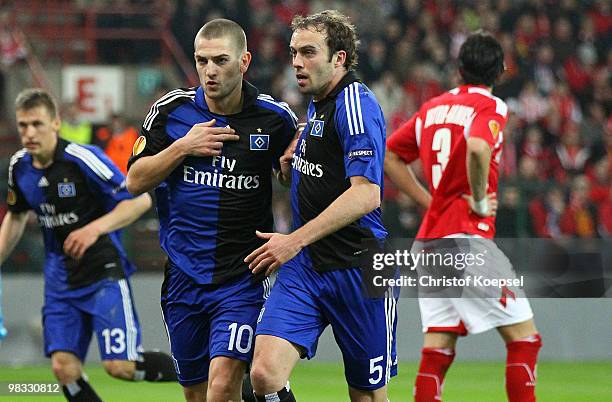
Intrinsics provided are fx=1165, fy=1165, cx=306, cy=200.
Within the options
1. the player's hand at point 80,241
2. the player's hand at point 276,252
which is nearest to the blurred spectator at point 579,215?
the player's hand at point 80,241

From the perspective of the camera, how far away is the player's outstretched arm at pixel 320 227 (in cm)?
573

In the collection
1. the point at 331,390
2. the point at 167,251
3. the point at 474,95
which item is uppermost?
the point at 474,95

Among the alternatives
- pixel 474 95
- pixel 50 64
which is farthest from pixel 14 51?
pixel 474 95

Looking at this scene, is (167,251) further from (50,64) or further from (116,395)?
(50,64)

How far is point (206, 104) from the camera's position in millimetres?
6516

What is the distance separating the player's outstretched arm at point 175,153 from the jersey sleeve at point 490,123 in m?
1.56

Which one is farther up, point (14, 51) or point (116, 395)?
point (14, 51)

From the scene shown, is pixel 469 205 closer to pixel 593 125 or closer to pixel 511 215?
pixel 511 215

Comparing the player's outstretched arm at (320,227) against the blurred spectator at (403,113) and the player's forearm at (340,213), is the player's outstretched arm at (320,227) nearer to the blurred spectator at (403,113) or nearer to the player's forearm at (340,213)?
the player's forearm at (340,213)

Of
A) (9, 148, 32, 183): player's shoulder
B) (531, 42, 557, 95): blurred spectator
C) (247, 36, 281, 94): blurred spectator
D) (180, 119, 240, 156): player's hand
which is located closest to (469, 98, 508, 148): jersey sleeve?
(180, 119, 240, 156): player's hand

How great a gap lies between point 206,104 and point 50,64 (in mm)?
13571

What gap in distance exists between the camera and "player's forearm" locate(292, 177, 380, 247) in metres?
5.76

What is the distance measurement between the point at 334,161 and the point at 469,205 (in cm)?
134

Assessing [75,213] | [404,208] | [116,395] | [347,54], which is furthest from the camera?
[404,208]
